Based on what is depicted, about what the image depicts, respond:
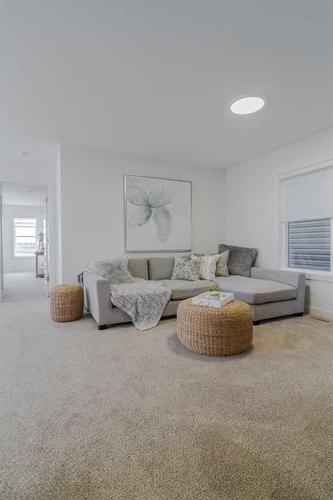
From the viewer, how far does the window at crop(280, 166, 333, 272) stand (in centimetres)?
324

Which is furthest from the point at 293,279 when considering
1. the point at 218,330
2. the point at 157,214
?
the point at 157,214

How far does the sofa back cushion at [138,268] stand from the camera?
3.79m

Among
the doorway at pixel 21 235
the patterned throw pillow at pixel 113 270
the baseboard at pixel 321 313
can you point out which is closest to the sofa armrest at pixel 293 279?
the baseboard at pixel 321 313

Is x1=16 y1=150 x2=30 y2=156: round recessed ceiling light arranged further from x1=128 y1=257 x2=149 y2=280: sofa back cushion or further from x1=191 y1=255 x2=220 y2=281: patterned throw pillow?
x1=191 y1=255 x2=220 y2=281: patterned throw pillow

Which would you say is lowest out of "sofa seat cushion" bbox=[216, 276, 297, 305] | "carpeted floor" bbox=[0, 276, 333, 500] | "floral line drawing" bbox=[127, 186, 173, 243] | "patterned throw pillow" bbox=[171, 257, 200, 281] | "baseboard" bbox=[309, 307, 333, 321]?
"carpeted floor" bbox=[0, 276, 333, 500]

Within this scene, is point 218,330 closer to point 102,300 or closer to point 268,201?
point 102,300

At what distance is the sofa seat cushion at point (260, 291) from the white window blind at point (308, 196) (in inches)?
41.6

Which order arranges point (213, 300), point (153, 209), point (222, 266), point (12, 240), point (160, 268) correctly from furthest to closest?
1. point (12, 240)
2. point (153, 209)
3. point (222, 266)
4. point (160, 268)
5. point (213, 300)

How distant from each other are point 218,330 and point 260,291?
1126mm

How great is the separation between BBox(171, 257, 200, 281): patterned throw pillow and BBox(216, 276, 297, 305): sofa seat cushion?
0.49 meters

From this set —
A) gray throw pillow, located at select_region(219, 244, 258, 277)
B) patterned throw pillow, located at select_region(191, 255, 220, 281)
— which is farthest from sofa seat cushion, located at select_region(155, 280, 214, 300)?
gray throw pillow, located at select_region(219, 244, 258, 277)

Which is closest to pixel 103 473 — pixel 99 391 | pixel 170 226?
pixel 99 391

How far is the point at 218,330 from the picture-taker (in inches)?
81.5

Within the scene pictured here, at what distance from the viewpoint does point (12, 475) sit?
1.04 metres
